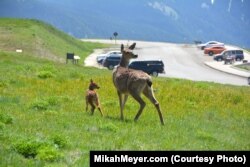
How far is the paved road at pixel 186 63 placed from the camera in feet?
274

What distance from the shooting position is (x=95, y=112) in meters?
19.2

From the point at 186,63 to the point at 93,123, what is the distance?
3664 inches

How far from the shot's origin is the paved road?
83438 millimetres

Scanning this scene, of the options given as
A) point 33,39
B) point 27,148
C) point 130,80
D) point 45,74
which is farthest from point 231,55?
point 27,148

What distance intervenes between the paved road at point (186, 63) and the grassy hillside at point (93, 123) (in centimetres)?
5127

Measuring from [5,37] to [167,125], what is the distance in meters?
61.6

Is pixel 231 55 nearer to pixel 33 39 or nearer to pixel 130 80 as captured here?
pixel 33 39

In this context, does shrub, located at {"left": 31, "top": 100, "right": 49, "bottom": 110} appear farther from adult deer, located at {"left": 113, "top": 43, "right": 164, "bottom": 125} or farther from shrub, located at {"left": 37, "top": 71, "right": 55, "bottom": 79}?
shrub, located at {"left": 37, "top": 71, "right": 55, "bottom": 79}

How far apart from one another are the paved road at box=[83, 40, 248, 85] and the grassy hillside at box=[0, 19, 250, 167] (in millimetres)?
51274

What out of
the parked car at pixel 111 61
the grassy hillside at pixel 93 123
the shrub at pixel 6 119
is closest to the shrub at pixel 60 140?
the grassy hillside at pixel 93 123

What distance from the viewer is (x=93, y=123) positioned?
1650 centimetres

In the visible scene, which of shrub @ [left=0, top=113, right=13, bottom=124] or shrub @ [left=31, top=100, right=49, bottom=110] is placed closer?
shrub @ [left=0, top=113, right=13, bottom=124]

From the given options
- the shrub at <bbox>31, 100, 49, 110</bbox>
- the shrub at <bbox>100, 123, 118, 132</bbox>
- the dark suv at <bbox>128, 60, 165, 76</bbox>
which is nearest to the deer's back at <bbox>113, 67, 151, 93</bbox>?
the shrub at <bbox>100, 123, 118, 132</bbox>

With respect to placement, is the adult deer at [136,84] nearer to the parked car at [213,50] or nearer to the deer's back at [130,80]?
the deer's back at [130,80]
